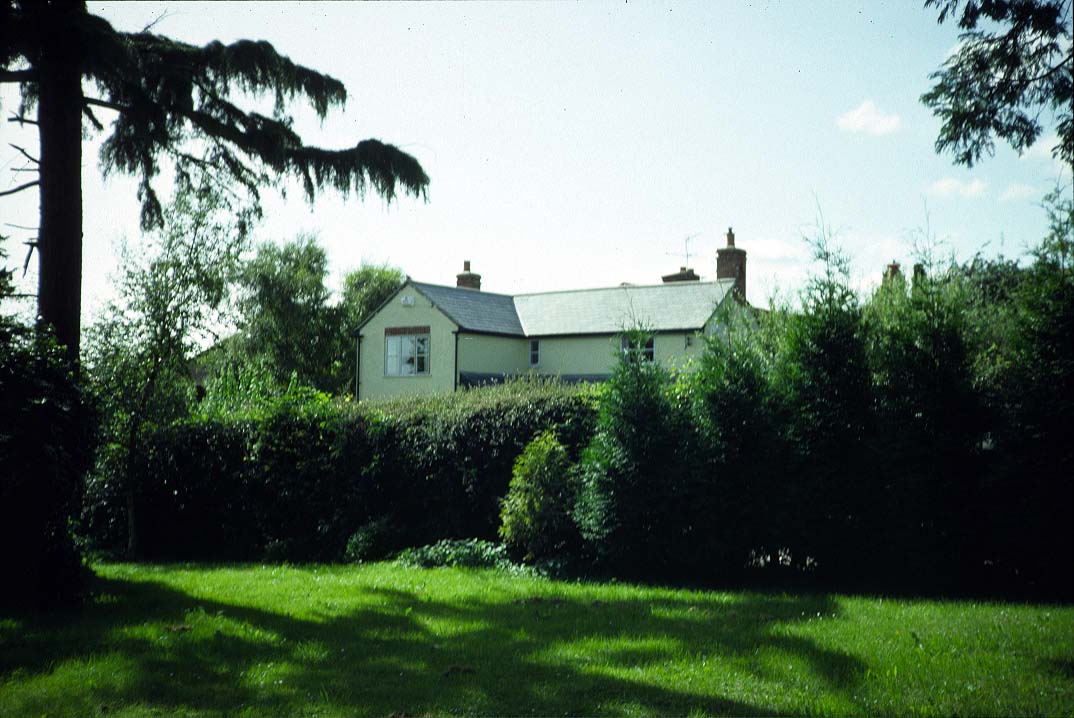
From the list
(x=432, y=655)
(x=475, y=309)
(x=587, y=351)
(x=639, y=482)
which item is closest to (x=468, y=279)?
(x=475, y=309)

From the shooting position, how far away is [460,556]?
13656 mm

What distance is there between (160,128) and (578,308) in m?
28.1

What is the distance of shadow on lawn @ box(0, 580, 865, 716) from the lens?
643 cm

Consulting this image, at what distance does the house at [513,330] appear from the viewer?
37.3 m

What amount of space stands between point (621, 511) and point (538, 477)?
1482 millimetres

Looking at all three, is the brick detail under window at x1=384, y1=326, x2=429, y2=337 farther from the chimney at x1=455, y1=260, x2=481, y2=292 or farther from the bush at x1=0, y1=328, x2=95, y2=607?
the bush at x1=0, y1=328, x2=95, y2=607

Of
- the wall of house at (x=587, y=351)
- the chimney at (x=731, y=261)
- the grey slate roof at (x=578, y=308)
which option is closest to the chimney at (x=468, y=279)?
the grey slate roof at (x=578, y=308)

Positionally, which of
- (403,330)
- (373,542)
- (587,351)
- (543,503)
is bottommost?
(373,542)

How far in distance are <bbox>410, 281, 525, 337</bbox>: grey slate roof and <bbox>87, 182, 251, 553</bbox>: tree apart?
2143 cm

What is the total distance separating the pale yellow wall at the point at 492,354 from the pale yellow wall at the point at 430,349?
61 cm

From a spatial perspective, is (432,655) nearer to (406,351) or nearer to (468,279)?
(406,351)

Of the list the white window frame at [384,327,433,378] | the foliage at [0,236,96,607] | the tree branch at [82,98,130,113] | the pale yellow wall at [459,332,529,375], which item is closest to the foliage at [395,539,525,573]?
the foliage at [0,236,96,607]

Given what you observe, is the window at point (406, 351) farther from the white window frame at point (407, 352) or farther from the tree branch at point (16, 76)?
the tree branch at point (16, 76)

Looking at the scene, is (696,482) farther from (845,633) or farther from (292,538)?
(292,538)
